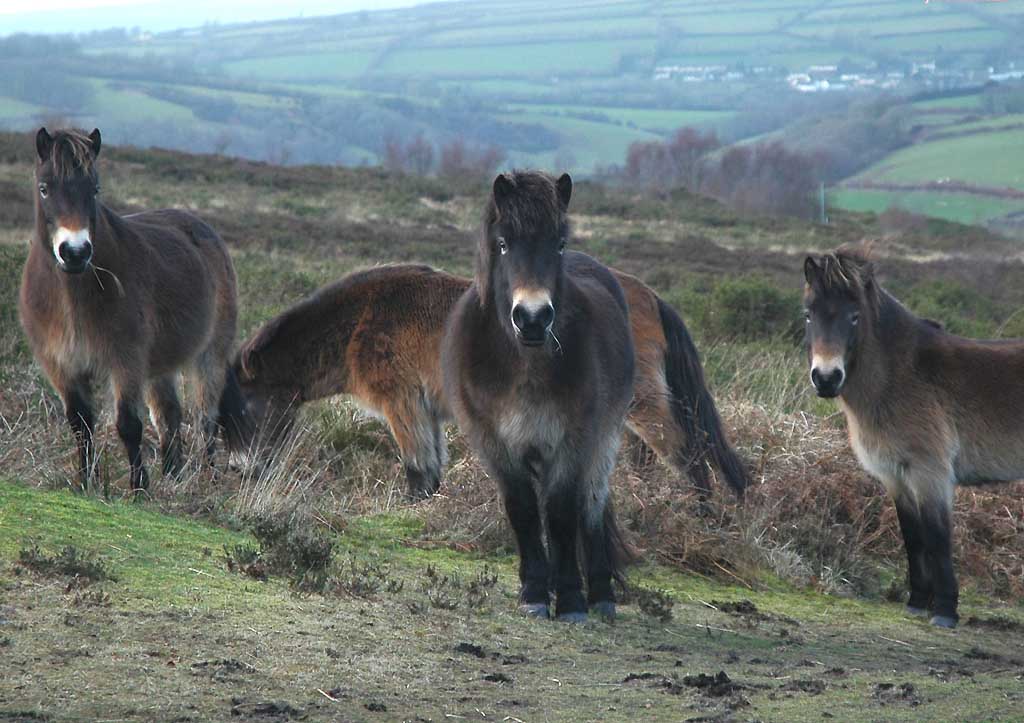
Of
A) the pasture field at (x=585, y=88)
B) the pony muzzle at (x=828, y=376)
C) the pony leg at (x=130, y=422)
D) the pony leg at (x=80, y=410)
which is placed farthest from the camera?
the pasture field at (x=585, y=88)

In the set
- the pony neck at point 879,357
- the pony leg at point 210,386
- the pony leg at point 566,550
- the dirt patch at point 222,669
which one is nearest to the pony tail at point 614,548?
the pony leg at point 566,550

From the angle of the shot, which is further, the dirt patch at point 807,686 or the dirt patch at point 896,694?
the dirt patch at point 807,686

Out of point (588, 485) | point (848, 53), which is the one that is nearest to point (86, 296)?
point (588, 485)

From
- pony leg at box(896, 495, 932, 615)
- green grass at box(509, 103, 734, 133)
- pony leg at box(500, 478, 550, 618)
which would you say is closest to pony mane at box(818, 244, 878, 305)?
pony leg at box(896, 495, 932, 615)

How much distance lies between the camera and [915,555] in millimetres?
7809

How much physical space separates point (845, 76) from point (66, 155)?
444 ft

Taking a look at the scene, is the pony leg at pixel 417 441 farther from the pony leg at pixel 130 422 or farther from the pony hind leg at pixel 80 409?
the pony hind leg at pixel 80 409

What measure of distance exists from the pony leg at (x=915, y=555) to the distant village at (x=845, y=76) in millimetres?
90557

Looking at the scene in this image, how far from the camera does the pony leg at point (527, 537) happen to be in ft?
20.9

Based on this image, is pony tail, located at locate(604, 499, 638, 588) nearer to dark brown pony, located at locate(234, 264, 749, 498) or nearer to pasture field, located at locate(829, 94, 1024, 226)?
dark brown pony, located at locate(234, 264, 749, 498)

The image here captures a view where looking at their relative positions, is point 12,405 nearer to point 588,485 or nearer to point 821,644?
point 588,485

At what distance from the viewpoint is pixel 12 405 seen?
10.2 m

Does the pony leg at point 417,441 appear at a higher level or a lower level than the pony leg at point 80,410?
lower

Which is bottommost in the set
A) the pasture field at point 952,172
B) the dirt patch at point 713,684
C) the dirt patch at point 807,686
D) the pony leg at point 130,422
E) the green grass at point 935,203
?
the green grass at point 935,203
